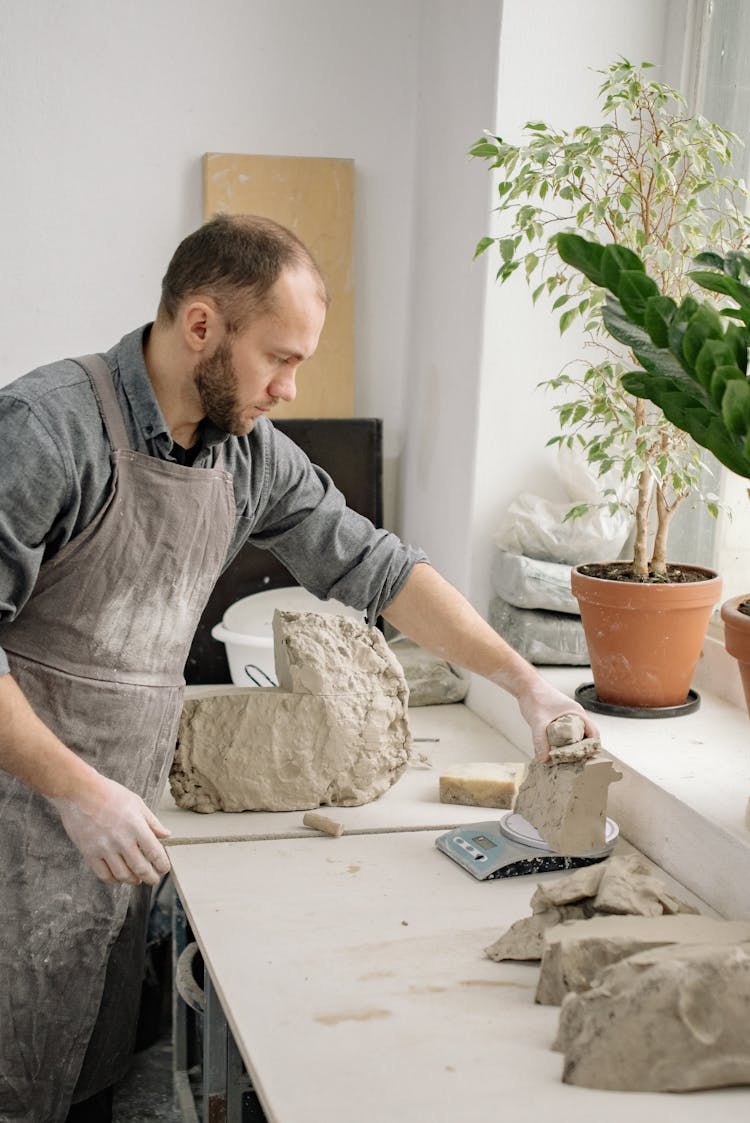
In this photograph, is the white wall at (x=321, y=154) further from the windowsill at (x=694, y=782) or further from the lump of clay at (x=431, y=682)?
the windowsill at (x=694, y=782)

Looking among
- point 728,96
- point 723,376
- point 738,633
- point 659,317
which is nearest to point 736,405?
point 723,376

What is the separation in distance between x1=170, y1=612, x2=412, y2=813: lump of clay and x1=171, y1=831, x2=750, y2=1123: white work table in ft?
0.50

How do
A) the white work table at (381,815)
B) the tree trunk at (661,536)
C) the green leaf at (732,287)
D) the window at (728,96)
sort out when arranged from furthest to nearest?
the window at (728,96)
the tree trunk at (661,536)
the white work table at (381,815)
the green leaf at (732,287)

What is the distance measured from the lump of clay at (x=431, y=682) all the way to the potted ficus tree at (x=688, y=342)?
146 centimetres

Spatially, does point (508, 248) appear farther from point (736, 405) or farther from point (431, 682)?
point (431, 682)


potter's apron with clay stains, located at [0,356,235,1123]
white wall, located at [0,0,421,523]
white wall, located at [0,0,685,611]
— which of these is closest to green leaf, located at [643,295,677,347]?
potter's apron with clay stains, located at [0,356,235,1123]

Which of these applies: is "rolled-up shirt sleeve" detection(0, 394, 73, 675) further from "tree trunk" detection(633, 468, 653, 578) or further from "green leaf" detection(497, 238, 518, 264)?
"tree trunk" detection(633, 468, 653, 578)

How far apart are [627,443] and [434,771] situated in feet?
2.74

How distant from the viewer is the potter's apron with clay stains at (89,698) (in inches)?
84.4

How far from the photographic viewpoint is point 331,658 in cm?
250

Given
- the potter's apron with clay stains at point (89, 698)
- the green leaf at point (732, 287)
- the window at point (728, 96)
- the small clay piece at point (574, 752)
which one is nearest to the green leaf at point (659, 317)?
the green leaf at point (732, 287)

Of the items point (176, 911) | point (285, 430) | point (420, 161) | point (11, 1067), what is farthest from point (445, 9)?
point (11, 1067)

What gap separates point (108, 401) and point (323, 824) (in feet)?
2.82

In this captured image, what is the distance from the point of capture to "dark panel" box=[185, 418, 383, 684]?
361 cm
